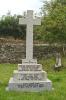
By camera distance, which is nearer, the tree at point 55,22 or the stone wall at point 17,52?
the tree at point 55,22

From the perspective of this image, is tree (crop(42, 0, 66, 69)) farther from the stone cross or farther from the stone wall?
the stone cross

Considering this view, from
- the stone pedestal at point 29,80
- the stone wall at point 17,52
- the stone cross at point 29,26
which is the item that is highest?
the stone cross at point 29,26

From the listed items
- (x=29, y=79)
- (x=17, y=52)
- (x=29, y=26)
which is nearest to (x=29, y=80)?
(x=29, y=79)

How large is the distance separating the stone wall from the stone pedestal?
13.5 m

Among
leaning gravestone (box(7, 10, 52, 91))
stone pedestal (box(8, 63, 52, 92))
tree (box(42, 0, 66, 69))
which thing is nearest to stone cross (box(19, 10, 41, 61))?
leaning gravestone (box(7, 10, 52, 91))

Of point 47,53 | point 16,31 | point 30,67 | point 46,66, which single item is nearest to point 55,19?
point 46,66

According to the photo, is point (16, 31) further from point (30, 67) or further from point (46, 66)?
point (30, 67)

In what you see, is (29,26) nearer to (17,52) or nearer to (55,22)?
(55,22)

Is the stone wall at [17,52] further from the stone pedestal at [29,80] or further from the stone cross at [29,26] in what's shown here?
the stone pedestal at [29,80]

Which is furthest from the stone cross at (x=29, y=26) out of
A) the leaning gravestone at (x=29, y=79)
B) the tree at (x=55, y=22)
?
the tree at (x=55, y=22)

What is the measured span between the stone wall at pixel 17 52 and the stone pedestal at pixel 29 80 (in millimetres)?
13506

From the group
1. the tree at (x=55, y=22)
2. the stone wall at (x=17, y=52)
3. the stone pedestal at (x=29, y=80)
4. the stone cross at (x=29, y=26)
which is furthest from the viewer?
the stone wall at (x=17, y=52)

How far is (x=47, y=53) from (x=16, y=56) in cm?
218

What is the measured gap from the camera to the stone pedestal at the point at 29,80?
1060cm
